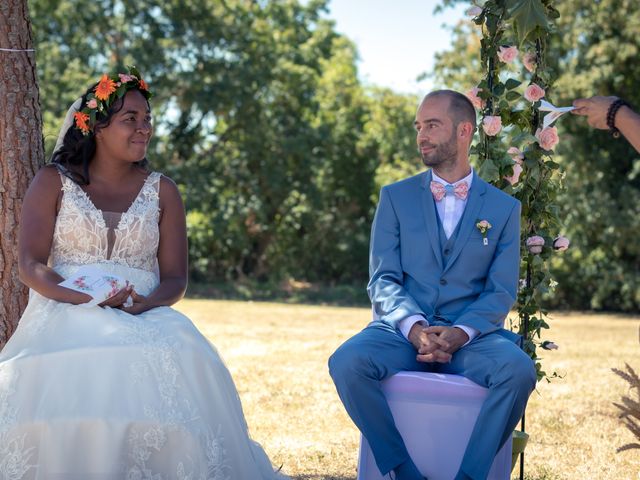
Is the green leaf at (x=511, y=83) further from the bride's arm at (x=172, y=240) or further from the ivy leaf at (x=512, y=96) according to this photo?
the bride's arm at (x=172, y=240)

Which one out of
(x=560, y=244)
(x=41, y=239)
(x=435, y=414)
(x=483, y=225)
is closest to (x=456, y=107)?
(x=483, y=225)

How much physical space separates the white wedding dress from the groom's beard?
1.52 metres

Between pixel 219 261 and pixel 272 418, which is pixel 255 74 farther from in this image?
pixel 272 418

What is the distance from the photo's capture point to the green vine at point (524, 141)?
197 inches

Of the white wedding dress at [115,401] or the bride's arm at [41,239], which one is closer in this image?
the white wedding dress at [115,401]

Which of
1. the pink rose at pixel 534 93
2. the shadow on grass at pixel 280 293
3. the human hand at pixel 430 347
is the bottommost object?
the shadow on grass at pixel 280 293

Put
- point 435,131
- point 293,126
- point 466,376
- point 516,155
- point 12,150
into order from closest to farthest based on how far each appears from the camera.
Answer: point 466,376
point 435,131
point 12,150
point 516,155
point 293,126

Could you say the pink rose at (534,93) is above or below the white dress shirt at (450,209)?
above

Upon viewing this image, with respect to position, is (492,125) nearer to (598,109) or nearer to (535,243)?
(535,243)

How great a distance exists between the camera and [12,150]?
16.1 feet

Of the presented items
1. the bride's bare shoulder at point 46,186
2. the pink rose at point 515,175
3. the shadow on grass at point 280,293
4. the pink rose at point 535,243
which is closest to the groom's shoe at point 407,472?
the pink rose at point 535,243

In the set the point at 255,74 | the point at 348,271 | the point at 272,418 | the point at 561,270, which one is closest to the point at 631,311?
the point at 561,270

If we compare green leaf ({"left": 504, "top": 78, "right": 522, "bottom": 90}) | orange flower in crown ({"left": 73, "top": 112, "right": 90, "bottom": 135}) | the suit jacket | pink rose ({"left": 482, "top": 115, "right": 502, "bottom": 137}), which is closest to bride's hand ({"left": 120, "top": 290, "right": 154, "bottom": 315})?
orange flower in crown ({"left": 73, "top": 112, "right": 90, "bottom": 135})

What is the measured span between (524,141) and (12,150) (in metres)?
2.92
